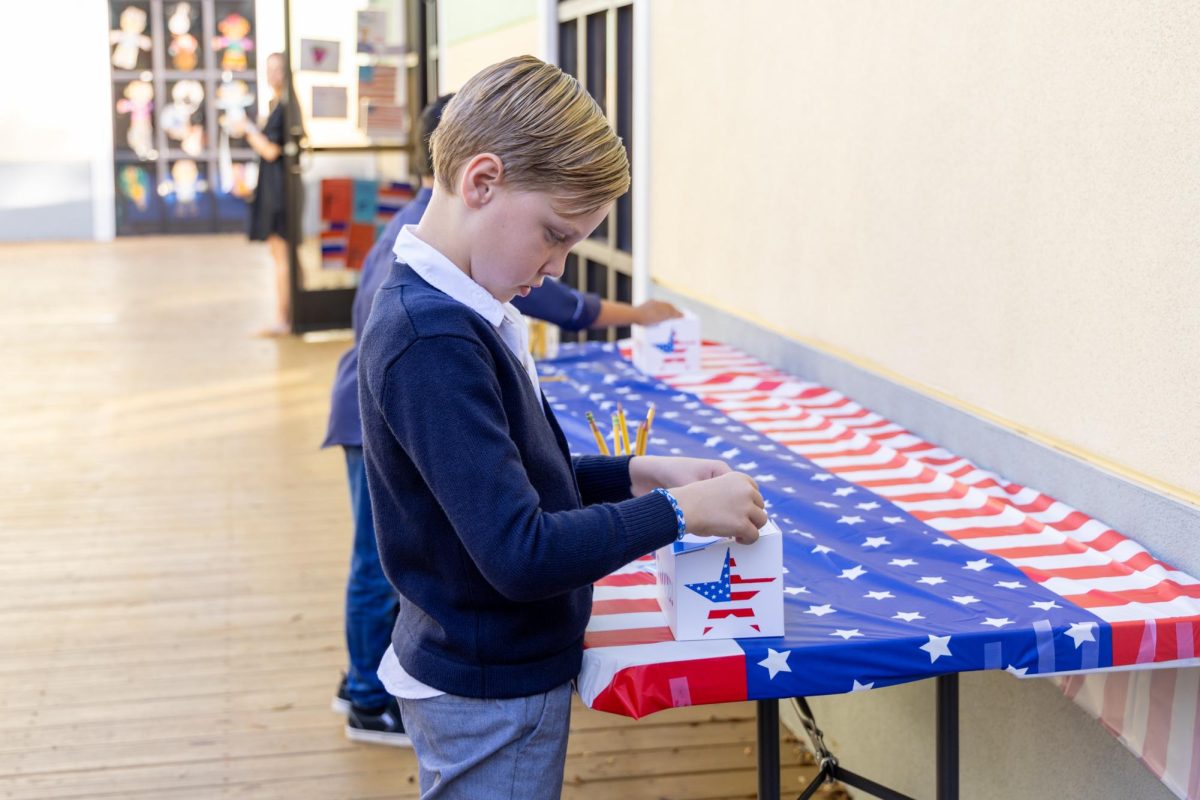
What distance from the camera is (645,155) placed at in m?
4.52

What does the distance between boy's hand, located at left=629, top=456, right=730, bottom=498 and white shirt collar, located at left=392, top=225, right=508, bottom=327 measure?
33cm

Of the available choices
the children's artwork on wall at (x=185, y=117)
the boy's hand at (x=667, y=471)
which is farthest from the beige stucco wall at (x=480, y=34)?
the children's artwork on wall at (x=185, y=117)

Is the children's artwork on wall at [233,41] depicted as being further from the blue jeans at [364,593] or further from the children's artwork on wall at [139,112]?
the blue jeans at [364,593]

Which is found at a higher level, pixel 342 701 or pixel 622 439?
pixel 622 439

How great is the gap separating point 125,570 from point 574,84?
339 cm

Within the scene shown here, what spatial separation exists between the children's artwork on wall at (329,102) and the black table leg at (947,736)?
7238mm

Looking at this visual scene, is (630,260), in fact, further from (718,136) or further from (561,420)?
(561,420)

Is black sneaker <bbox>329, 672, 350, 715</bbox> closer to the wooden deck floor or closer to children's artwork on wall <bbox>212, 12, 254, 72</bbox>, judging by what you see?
the wooden deck floor

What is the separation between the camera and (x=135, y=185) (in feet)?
48.4

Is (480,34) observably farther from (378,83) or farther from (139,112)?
(139,112)

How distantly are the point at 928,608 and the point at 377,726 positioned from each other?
5.86ft

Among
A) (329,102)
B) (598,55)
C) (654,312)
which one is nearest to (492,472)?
(654,312)

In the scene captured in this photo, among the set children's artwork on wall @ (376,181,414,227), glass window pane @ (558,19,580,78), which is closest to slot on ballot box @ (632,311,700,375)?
glass window pane @ (558,19,580,78)

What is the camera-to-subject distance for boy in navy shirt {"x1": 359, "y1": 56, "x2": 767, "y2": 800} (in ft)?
4.17
